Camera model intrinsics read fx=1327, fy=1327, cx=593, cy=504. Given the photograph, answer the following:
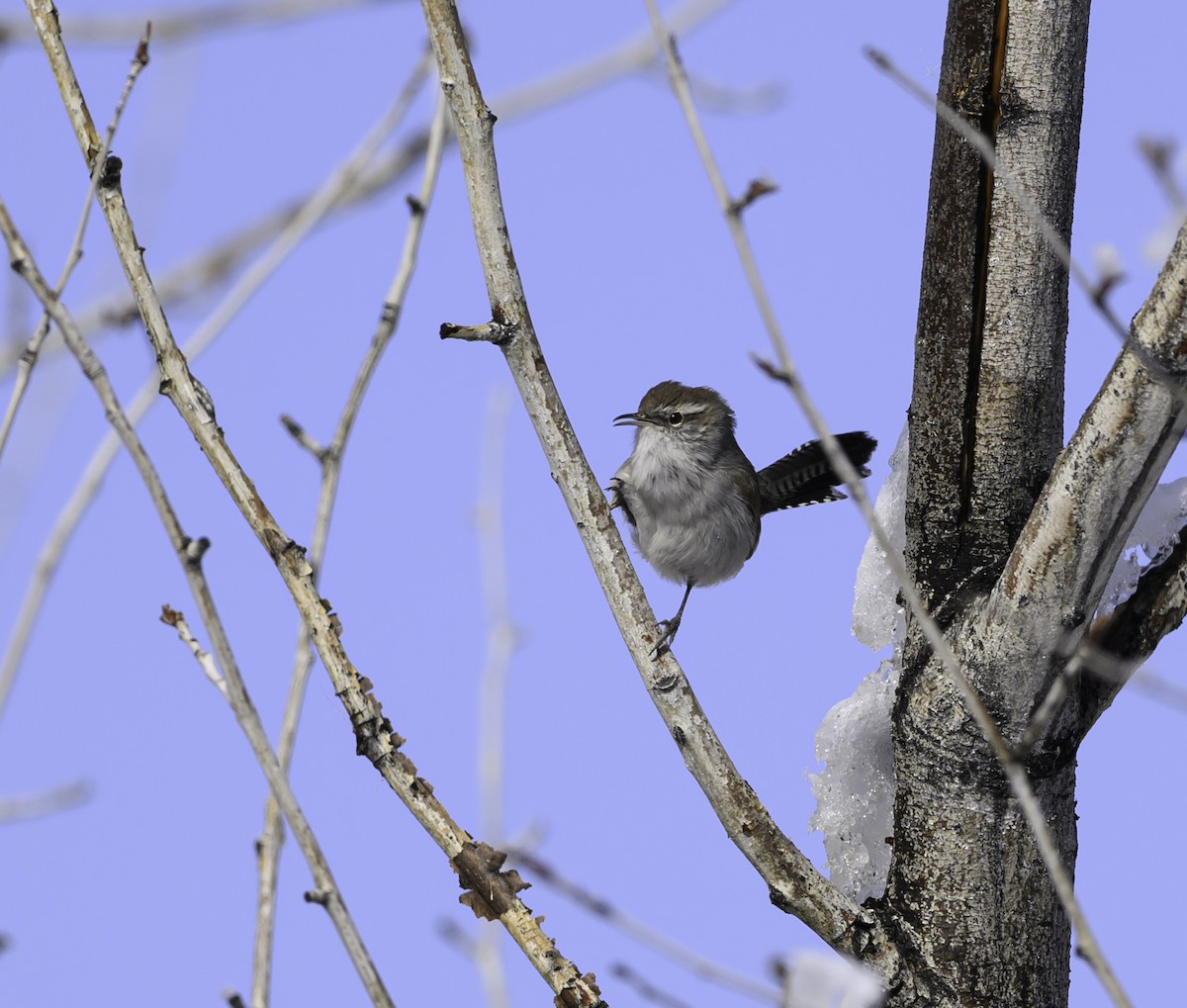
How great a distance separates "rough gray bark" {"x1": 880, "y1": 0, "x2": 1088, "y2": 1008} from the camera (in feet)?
7.97

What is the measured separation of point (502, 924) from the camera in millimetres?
2166

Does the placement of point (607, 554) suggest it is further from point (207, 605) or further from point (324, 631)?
point (207, 605)

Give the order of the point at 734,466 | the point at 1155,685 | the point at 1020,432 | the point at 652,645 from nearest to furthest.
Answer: the point at 1155,685, the point at 652,645, the point at 1020,432, the point at 734,466

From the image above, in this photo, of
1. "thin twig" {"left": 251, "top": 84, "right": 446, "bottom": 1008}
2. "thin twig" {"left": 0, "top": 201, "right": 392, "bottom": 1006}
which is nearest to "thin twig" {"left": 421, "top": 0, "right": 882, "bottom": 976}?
"thin twig" {"left": 251, "top": 84, "right": 446, "bottom": 1008}

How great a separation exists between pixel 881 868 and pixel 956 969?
419 mm

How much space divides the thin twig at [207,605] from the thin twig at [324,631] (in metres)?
0.10

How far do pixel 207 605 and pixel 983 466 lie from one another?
4.81 feet

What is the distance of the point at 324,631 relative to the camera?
2117mm

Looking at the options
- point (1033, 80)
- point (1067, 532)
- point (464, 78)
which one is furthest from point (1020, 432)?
point (464, 78)

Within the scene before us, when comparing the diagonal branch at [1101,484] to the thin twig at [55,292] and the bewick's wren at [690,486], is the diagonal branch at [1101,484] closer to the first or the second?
the thin twig at [55,292]

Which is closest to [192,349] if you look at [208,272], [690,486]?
[208,272]

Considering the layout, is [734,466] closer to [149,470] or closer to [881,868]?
[881,868]

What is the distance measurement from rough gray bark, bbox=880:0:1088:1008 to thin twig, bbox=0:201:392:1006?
114cm

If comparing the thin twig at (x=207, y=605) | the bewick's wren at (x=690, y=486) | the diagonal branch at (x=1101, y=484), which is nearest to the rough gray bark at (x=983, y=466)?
the diagonal branch at (x=1101, y=484)
